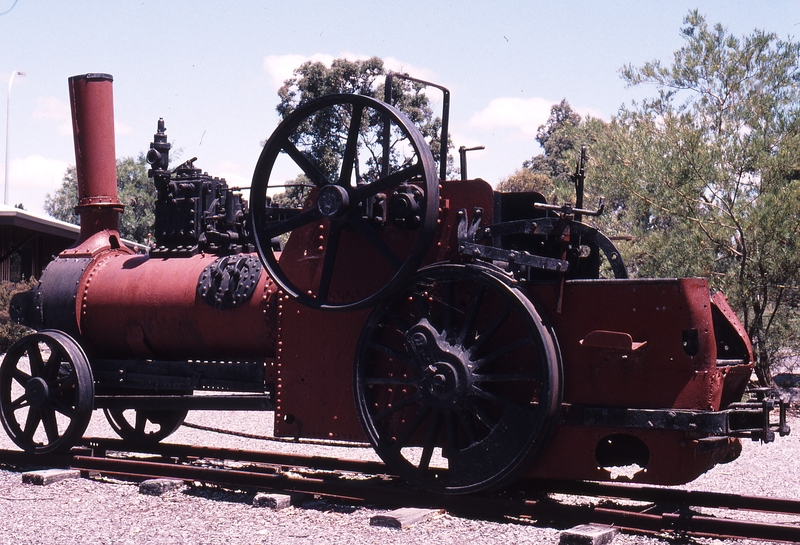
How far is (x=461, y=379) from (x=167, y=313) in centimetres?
298

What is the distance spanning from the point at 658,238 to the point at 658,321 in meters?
8.66

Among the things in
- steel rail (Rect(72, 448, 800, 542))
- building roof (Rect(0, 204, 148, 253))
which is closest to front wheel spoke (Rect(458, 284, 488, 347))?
steel rail (Rect(72, 448, 800, 542))

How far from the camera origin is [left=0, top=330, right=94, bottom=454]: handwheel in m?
7.54

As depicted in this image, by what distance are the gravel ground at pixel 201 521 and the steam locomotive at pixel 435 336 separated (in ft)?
1.39

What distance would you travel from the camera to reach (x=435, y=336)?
5.57 meters

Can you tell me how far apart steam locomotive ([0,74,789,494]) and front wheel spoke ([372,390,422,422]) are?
0.04ft

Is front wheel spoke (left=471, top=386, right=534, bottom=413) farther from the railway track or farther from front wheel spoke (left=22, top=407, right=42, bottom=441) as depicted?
front wheel spoke (left=22, top=407, right=42, bottom=441)

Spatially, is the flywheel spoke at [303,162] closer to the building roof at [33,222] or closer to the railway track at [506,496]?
the railway track at [506,496]

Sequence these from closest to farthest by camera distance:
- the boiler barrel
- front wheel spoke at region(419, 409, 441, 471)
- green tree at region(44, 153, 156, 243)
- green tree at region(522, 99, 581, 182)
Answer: front wheel spoke at region(419, 409, 441, 471) → the boiler barrel → green tree at region(522, 99, 581, 182) → green tree at region(44, 153, 156, 243)

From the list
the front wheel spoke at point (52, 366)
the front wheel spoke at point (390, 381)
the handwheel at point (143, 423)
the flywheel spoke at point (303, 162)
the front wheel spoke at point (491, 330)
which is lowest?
the handwheel at point (143, 423)

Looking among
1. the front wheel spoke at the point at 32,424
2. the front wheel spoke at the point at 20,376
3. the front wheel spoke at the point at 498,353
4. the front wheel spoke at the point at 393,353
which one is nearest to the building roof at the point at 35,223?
the front wheel spoke at the point at 20,376

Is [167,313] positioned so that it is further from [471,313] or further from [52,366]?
[471,313]

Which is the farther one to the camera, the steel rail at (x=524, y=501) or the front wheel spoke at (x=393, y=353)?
the front wheel spoke at (x=393, y=353)

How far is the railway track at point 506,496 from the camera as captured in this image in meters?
4.96
